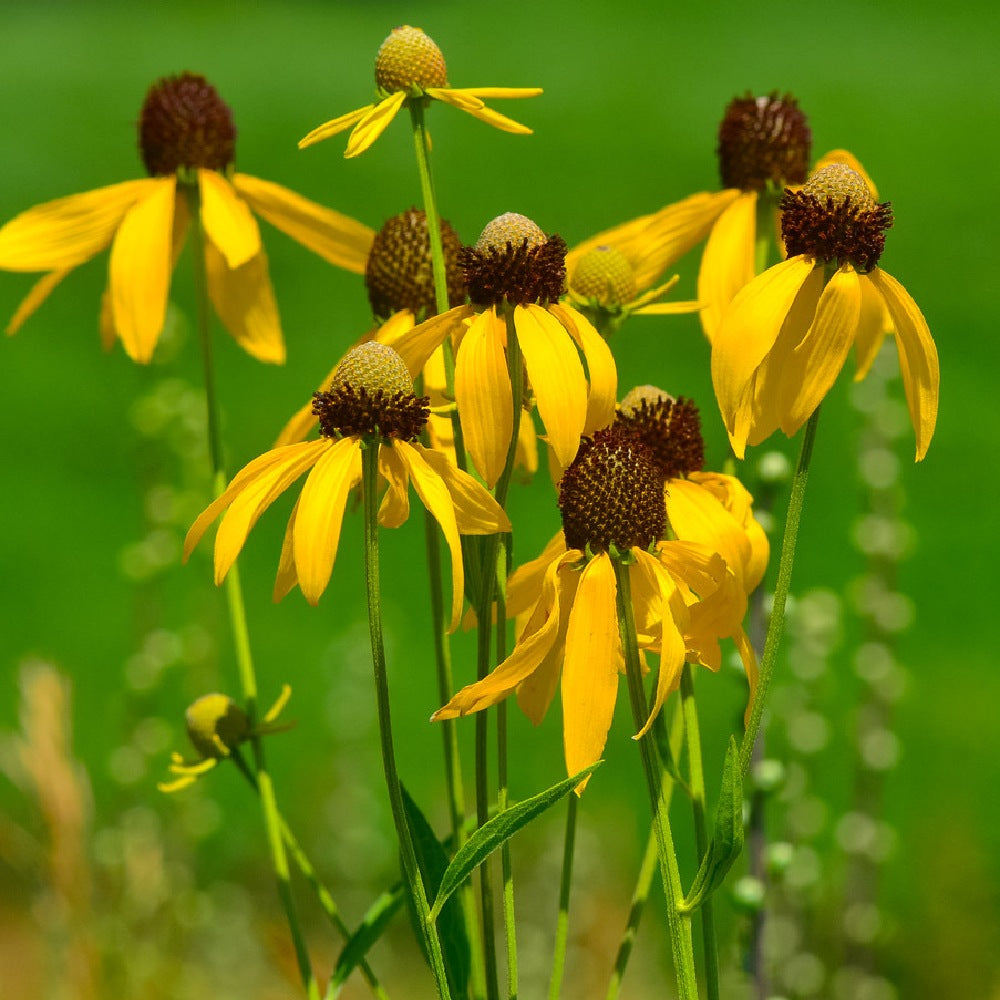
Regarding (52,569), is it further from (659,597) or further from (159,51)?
(159,51)

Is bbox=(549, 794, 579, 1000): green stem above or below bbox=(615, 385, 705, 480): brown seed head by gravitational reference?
below

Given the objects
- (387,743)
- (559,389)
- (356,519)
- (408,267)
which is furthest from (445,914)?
(356,519)

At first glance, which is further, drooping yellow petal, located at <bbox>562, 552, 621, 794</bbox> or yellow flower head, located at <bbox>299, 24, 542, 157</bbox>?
yellow flower head, located at <bbox>299, 24, 542, 157</bbox>

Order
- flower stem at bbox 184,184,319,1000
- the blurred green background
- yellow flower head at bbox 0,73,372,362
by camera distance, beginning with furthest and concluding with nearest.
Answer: the blurred green background < yellow flower head at bbox 0,73,372,362 < flower stem at bbox 184,184,319,1000

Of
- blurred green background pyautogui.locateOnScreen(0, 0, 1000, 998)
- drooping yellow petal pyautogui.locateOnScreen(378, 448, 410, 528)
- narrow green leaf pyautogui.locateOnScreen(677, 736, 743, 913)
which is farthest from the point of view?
blurred green background pyautogui.locateOnScreen(0, 0, 1000, 998)

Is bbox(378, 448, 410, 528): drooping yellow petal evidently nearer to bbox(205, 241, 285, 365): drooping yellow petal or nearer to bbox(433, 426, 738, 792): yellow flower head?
bbox(433, 426, 738, 792): yellow flower head

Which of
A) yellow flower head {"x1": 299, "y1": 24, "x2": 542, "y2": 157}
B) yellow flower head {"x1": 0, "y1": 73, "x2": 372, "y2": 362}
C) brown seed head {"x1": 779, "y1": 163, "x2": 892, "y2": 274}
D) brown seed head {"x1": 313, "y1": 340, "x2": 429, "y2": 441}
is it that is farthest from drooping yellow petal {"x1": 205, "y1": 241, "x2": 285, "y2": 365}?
brown seed head {"x1": 779, "y1": 163, "x2": 892, "y2": 274}

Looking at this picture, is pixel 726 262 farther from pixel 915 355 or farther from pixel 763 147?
pixel 915 355

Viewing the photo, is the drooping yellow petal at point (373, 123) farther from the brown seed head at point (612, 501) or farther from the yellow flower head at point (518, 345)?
the brown seed head at point (612, 501)
